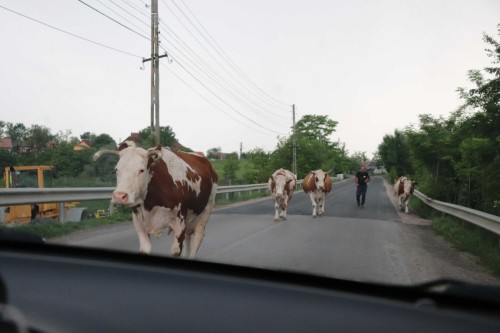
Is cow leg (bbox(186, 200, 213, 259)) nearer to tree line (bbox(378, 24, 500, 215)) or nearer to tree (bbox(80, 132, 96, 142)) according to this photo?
tree line (bbox(378, 24, 500, 215))

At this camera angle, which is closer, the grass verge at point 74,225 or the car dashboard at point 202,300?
the car dashboard at point 202,300

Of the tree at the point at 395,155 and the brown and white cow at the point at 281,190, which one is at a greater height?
the tree at the point at 395,155

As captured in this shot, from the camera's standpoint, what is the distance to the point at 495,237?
7.81m

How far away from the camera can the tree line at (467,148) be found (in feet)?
30.8

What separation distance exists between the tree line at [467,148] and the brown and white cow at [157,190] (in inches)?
273


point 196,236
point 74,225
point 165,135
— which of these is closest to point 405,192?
point 74,225

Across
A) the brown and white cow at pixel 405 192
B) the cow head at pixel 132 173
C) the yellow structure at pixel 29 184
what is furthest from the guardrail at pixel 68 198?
the brown and white cow at pixel 405 192

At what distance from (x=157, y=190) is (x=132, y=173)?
41cm

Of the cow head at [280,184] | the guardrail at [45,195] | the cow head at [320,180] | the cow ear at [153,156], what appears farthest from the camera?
the cow head at [320,180]

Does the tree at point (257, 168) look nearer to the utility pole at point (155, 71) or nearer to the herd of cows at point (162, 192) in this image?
the utility pole at point (155, 71)

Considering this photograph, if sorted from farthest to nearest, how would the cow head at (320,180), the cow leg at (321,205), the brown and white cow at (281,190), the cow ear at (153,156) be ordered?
the cow head at (320,180) < the cow leg at (321,205) < the brown and white cow at (281,190) < the cow ear at (153,156)

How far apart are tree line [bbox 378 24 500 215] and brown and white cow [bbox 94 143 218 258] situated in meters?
6.93

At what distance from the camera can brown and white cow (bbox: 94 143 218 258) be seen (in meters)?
3.82

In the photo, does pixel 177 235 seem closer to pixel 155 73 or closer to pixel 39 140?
pixel 155 73
